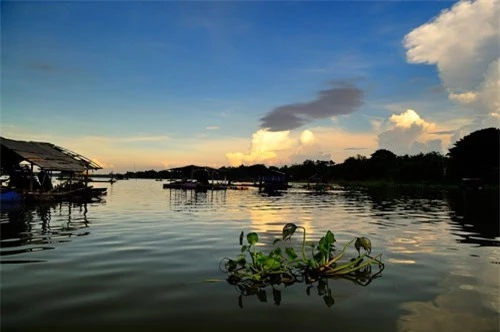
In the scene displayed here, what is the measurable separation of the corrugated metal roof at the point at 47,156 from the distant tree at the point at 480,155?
213 feet

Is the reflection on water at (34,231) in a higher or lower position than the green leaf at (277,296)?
lower

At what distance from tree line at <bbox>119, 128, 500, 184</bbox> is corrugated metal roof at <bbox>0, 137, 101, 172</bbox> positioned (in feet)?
104

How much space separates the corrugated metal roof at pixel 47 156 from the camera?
32219mm

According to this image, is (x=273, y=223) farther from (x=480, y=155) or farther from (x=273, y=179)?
(x=480, y=155)

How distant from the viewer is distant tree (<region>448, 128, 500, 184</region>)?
68750 millimetres

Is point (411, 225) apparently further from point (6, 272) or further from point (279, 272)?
point (6, 272)

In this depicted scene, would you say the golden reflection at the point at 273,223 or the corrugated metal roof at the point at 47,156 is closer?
the golden reflection at the point at 273,223

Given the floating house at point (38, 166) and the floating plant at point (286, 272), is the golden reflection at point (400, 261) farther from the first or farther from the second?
the floating house at point (38, 166)

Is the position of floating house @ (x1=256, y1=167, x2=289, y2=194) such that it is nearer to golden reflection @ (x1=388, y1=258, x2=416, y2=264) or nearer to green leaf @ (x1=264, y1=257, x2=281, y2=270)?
golden reflection @ (x1=388, y1=258, x2=416, y2=264)

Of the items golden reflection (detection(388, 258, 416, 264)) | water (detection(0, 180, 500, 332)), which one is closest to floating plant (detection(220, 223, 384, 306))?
water (detection(0, 180, 500, 332))

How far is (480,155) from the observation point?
6944cm

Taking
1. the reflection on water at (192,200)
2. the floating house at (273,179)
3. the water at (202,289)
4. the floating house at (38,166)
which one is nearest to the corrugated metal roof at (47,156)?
A: the floating house at (38,166)

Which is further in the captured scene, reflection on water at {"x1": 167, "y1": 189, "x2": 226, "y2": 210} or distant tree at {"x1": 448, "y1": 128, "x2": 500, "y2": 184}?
distant tree at {"x1": 448, "y1": 128, "x2": 500, "y2": 184}

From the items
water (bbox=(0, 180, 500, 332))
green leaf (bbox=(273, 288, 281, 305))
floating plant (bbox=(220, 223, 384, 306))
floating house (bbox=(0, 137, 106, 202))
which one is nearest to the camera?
water (bbox=(0, 180, 500, 332))
